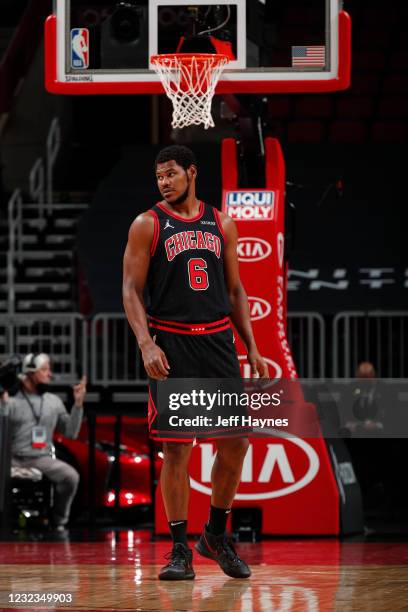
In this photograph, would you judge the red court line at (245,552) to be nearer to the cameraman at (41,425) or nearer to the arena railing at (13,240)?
the cameraman at (41,425)

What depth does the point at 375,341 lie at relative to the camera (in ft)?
57.5

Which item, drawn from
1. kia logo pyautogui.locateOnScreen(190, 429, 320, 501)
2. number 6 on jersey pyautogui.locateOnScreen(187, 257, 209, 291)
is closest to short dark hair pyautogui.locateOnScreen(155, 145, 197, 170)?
number 6 on jersey pyautogui.locateOnScreen(187, 257, 209, 291)

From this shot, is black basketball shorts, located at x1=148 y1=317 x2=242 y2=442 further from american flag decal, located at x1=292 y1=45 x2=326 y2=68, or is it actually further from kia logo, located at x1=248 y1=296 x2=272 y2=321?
kia logo, located at x1=248 y1=296 x2=272 y2=321

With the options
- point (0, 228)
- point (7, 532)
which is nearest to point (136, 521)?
point (7, 532)

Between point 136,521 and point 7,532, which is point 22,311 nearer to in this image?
point 136,521

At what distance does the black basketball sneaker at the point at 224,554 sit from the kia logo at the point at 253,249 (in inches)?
144

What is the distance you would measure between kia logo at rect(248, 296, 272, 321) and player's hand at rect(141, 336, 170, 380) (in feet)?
11.9

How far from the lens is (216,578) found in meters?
7.07

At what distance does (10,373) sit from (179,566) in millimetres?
5902

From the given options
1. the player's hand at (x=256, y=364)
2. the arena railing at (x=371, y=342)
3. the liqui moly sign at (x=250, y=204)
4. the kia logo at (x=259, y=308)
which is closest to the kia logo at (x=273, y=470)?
the kia logo at (x=259, y=308)

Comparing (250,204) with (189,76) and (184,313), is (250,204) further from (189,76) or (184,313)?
(184,313)

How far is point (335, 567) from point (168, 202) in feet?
7.80

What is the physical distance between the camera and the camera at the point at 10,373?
1227 cm

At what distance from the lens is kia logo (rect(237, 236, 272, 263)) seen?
10484 millimetres
